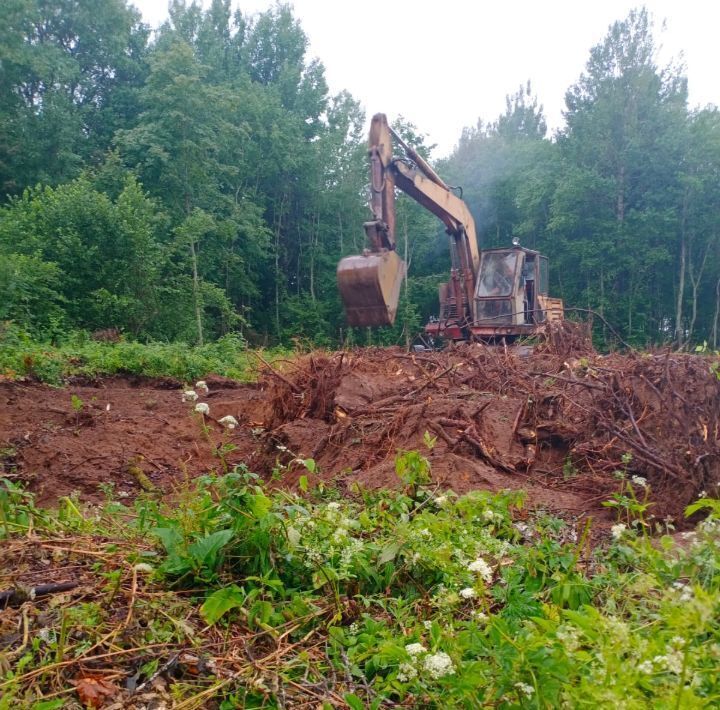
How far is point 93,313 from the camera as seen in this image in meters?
17.3

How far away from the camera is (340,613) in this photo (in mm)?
2535

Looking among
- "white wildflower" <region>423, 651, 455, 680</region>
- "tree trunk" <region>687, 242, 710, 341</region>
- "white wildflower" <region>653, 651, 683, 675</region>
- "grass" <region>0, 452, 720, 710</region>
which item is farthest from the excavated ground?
"tree trunk" <region>687, 242, 710, 341</region>

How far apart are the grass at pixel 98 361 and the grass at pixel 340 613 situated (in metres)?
6.71

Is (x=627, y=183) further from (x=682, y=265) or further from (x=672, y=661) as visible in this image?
(x=672, y=661)

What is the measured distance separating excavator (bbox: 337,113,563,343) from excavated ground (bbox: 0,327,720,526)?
1.19 m

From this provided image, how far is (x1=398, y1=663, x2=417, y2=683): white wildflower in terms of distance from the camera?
2.01 meters

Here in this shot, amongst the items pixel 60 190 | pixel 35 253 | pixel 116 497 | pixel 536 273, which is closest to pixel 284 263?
pixel 60 190

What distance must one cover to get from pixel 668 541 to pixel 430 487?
1.82 meters

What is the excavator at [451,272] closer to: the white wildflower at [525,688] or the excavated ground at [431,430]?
Result: the excavated ground at [431,430]

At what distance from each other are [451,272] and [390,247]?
4.81 meters

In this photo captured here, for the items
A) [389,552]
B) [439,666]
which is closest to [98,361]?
[389,552]

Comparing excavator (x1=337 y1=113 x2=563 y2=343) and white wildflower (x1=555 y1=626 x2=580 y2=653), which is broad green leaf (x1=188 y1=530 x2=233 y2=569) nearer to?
white wildflower (x1=555 y1=626 x2=580 y2=653)

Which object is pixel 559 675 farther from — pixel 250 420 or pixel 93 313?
pixel 93 313

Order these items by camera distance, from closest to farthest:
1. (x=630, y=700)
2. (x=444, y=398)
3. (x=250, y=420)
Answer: (x=630, y=700) → (x=444, y=398) → (x=250, y=420)
